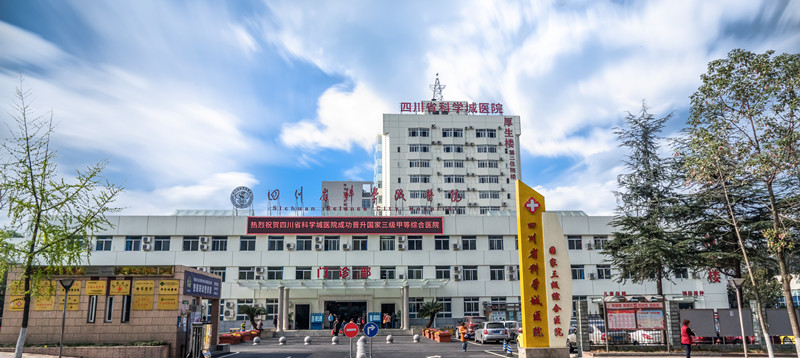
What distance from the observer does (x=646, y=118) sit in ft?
98.7

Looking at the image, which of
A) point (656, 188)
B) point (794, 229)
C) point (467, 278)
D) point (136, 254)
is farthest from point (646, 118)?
point (136, 254)

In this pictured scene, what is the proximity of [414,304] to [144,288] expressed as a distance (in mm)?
26492

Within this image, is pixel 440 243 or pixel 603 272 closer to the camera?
pixel 440 243

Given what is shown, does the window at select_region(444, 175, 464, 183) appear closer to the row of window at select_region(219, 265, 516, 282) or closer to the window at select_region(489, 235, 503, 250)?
the window at select_region(489, 235, 503, 250)

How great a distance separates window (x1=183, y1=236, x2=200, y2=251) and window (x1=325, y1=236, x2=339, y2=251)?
9.68m

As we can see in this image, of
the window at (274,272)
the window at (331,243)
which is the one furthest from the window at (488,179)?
the window at (274,272)

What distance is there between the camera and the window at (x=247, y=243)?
42312mm

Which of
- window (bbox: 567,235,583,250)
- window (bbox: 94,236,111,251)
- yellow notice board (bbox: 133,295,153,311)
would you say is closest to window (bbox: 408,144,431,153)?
window (bbox: 567,235,583,250)

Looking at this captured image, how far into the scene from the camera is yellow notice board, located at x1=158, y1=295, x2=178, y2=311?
19.4m

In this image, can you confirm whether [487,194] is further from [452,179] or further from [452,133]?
[452,133]

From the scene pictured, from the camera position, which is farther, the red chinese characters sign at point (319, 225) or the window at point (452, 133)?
the window at point (452, 133)

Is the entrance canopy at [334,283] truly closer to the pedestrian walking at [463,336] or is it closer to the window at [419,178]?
the pedestrian walking at [463,336]

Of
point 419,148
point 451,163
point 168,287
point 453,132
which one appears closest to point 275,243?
point 168,287

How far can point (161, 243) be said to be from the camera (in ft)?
137
